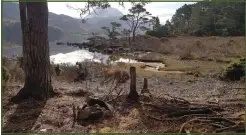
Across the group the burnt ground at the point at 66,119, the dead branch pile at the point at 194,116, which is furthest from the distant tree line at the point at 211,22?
the dead branch pile at the point at 194,116

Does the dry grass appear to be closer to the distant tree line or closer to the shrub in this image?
the distant tree line

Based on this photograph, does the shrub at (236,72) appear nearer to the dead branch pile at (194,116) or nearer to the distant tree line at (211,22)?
the dead branch pile at (194,116)

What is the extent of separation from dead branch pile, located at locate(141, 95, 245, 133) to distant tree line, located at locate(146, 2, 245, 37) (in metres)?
36.6

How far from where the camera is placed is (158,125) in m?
7.11

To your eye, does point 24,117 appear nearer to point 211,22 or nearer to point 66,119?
point 66,119

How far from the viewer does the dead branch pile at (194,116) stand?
265 inches

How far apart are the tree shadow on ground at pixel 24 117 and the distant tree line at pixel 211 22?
37.8 m

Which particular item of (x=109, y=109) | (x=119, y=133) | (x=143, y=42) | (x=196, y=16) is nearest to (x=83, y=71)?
(x=109, y=109)

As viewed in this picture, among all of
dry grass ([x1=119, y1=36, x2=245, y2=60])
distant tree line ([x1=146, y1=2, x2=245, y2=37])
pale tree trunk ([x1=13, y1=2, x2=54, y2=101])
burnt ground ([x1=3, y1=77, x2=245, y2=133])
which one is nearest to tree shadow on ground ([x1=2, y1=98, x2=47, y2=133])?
burnt ground ([x1=3, y1=77, x2=245, y2=133])

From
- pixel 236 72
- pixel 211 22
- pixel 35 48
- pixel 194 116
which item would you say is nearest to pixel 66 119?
pixel 35 48

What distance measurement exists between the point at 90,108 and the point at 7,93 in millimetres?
2988

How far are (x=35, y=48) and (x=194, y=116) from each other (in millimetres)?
4255

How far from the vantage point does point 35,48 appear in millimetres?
8523

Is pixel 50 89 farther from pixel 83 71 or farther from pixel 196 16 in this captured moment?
pixel 196 16
